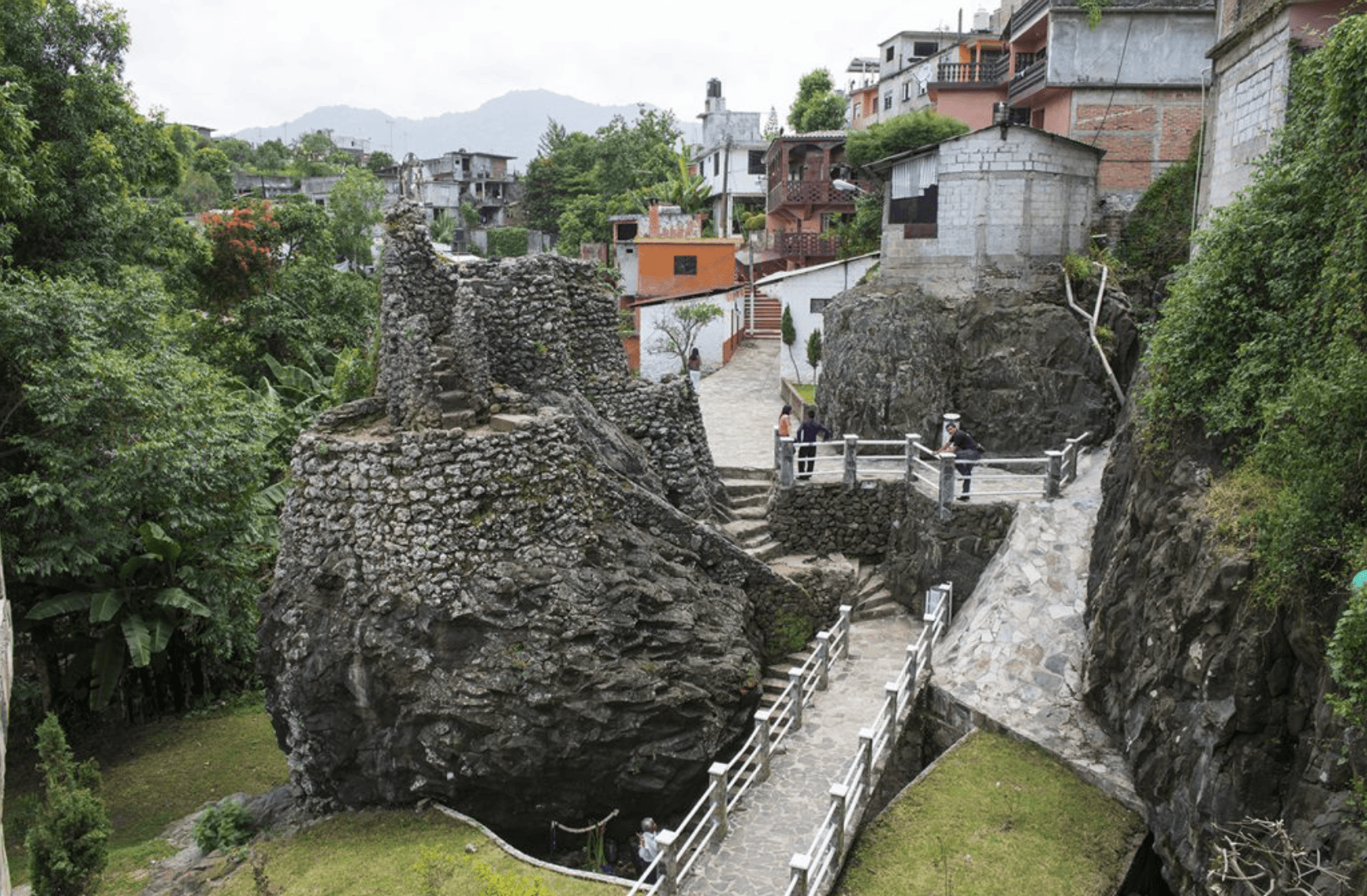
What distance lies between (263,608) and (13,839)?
6008 mm

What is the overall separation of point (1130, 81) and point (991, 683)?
15964 mm

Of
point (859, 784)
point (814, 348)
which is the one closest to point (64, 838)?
point (859, 784)

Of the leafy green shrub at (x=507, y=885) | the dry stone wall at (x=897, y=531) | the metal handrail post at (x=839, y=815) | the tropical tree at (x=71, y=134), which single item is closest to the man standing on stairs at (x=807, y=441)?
the dry stone wall at (x=897, y=531)

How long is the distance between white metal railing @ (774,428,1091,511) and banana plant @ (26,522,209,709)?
11.3 metres

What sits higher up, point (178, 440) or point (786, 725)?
point (178, 440)

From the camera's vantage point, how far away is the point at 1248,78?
12656mm

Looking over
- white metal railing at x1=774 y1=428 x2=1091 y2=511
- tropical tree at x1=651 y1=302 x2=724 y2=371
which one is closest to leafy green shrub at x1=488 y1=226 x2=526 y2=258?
tropical tree at x1=651 y1=302 x2=724 y2=371

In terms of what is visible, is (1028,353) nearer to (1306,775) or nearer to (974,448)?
(974,448)

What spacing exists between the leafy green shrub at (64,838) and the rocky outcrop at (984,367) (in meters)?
14.9

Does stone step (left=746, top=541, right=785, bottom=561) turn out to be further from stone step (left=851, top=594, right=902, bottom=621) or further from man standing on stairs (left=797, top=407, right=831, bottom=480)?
stone step (left=851, top=594, right=902, bottom=621)

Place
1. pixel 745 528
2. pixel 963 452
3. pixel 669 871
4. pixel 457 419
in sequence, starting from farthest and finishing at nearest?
pixel 745 528 < pixel 963 452 < pixel 457 419 < pixel 669 871

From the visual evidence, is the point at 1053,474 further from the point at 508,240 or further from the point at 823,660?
the point at 508,240

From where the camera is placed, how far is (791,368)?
2867 centimetres

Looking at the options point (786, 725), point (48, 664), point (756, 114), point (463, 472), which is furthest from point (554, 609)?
point (756, 114)
